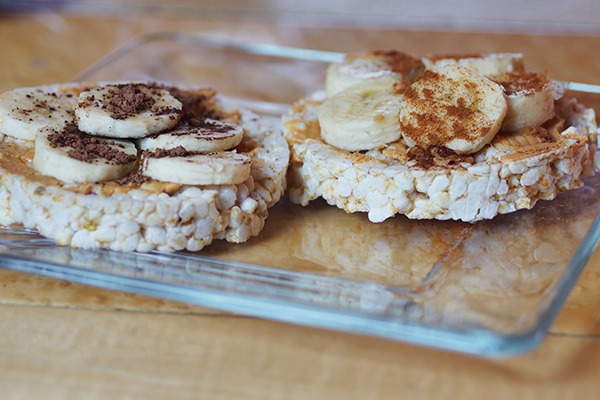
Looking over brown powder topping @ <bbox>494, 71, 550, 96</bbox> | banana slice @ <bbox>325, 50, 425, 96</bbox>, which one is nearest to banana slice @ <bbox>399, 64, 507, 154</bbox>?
brown powder topping @ <bbox>494, 71, 550, 96</bbox>

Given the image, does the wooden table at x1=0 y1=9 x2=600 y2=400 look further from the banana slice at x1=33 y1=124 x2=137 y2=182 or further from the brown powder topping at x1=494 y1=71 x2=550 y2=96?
the brown powder topping at x1=494 y1=71 x2=550 y2=96

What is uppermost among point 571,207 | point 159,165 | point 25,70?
point 159,165

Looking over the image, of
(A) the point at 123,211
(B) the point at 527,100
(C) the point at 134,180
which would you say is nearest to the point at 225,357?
(A) the point at 123,211

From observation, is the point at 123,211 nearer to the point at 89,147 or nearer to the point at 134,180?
the point at 134,180

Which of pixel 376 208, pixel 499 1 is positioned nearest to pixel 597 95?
pixel 376 208

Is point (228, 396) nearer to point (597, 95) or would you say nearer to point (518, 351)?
point (518, 351)
